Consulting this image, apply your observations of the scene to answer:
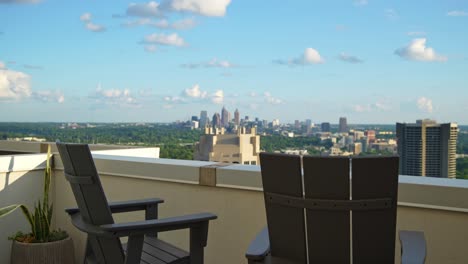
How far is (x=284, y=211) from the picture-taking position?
1934 mm

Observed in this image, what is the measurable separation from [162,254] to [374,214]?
3.64 ft

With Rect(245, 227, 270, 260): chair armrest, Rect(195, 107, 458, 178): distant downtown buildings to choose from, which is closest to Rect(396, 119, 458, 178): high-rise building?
Rect(195, 107, 458, 178): distant downtown buildings

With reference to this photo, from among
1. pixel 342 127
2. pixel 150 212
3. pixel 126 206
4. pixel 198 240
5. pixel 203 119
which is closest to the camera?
pixel 198 240

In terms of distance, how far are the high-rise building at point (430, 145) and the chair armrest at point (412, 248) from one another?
4.86 m

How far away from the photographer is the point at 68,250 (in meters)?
3.82

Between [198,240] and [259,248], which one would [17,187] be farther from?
[259,248]

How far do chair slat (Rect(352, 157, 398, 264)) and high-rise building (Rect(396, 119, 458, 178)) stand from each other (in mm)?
5069

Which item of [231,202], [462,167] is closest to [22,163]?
[231,202]

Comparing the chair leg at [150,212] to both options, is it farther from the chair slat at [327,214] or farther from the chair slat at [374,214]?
the chair slat at [374,214]

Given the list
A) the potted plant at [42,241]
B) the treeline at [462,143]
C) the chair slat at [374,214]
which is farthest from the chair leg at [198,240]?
the treeline at [462,143]

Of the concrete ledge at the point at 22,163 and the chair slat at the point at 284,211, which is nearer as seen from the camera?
the chair slat at the point at 284,211

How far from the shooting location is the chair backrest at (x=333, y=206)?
1.81m

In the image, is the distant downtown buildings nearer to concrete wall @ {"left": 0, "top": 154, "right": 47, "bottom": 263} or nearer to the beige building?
the beige building

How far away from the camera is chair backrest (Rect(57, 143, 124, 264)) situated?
2.36 metres
